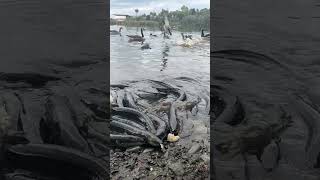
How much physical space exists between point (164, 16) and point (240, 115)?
127 centimetres

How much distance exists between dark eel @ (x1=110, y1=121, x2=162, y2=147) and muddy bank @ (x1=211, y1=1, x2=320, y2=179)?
605mm

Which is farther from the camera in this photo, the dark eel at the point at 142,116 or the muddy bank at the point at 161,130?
the dark eel at the point at 142,116

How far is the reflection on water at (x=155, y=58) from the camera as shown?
4.39 metres

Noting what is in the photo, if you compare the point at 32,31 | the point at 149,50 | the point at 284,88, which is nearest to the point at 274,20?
the point at 284,88

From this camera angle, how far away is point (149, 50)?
14.9 feet

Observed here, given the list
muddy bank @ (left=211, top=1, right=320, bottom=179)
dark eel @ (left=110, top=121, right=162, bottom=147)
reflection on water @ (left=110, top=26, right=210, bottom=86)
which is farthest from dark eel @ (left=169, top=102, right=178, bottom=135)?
muddy bank @ (left=211, top=1, right=320, bottom=179)

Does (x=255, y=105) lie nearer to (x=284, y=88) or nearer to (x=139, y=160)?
(x=284, y=88)

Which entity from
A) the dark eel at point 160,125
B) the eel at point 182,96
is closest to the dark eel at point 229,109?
the eel at point 182,96

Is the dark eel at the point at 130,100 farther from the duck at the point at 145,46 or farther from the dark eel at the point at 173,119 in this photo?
the duck at the point at 145,46

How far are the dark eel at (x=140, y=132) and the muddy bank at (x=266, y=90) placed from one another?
61cm

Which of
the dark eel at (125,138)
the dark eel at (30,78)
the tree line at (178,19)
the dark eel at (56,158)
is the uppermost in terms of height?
the tree line at (178,19)

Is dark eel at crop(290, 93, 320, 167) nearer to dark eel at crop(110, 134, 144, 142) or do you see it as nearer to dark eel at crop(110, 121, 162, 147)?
dark eel at crop(110, 121, 162, 147)

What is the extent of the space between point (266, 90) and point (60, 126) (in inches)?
81.1

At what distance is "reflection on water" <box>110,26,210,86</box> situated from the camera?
439 cm
